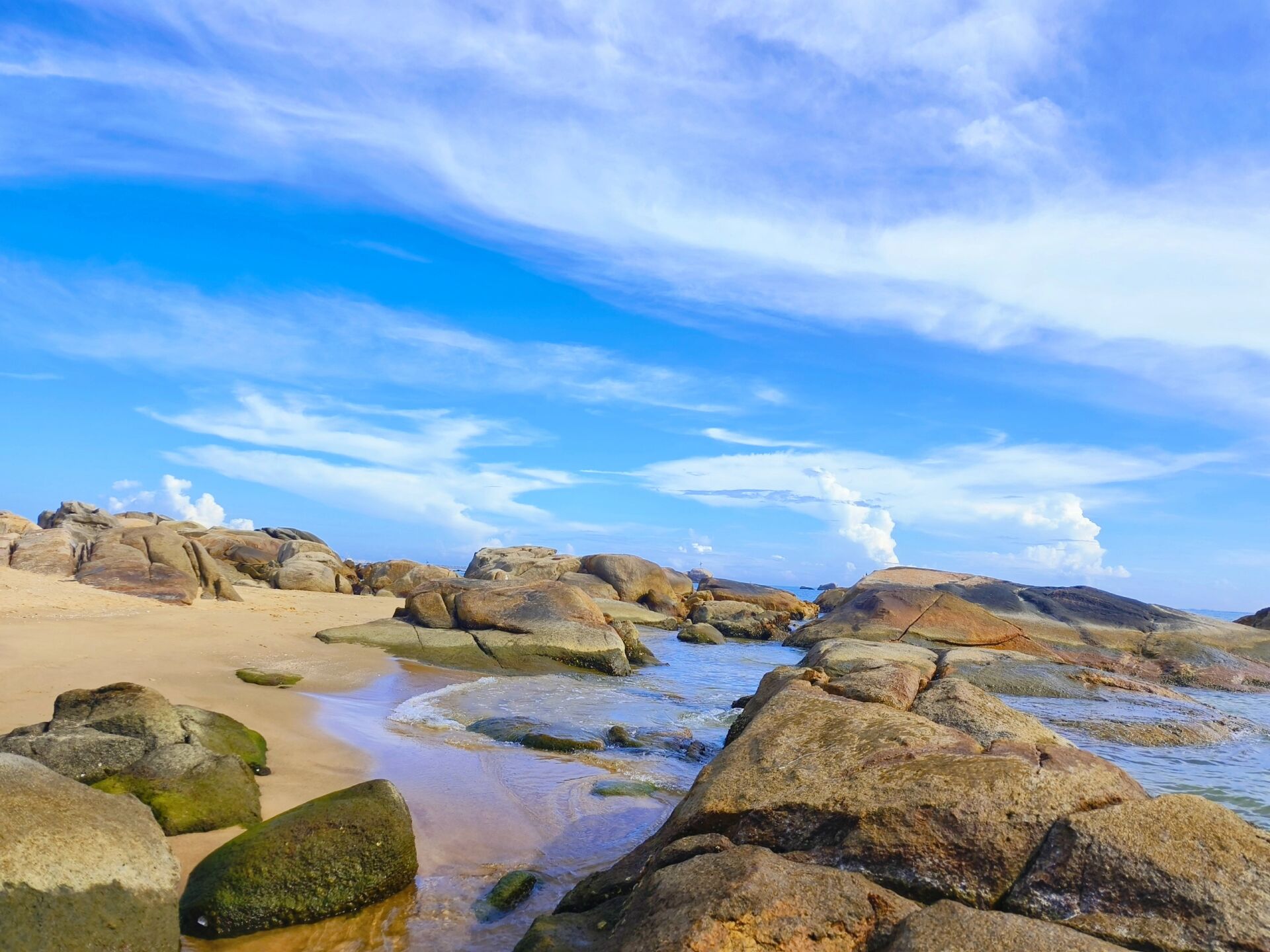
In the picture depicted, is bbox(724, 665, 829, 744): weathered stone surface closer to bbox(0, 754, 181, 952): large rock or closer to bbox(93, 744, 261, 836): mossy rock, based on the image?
bbox(93, 744, 261, 836): mossy rock

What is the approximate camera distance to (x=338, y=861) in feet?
16.0

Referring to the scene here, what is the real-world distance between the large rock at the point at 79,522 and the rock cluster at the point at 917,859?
22.2m

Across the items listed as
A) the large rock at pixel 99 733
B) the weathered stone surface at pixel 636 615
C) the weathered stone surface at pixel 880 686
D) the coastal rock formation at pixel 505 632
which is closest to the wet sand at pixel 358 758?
the coastal rock formation at pixel 505 632

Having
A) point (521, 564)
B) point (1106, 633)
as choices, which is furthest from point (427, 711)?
point (521, 564)

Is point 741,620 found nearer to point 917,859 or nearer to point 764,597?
point 764,597

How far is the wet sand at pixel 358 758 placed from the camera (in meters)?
4.98

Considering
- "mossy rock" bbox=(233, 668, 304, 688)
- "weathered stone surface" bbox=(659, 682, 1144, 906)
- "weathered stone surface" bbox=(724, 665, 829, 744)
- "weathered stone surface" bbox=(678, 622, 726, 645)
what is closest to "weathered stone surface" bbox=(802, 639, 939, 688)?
"weathered stone surface" bbox=(724, 665, 829, 744)

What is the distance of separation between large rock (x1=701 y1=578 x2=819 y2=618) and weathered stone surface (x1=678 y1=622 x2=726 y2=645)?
9275 millimetres

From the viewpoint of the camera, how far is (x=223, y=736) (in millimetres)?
6785

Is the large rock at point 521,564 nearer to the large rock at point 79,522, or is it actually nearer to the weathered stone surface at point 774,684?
the large rock at point 79,522

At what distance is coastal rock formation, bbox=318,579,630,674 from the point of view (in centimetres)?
1537

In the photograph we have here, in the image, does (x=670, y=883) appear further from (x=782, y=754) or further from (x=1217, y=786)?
(x=1217, y=786)

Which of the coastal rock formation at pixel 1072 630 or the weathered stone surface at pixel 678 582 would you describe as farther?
the weathered stone surface at pixel 678 582

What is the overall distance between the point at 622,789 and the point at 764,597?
1193 inches
